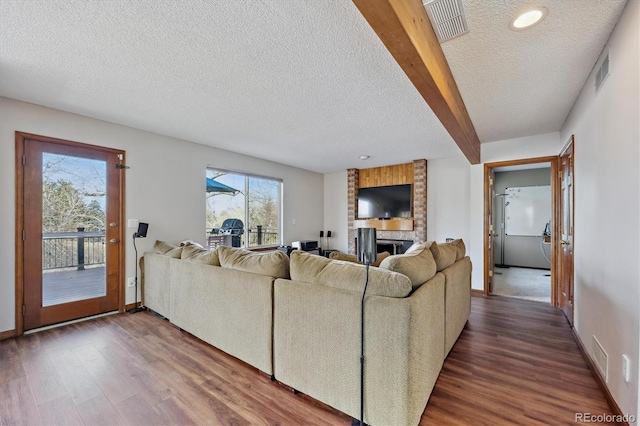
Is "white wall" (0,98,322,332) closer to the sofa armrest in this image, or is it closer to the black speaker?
the black speaker

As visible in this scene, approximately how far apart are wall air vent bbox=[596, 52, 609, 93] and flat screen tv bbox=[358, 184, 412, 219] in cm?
350

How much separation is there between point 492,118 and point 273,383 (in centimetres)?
353

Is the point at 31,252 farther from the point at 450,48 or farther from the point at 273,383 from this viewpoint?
the point at 450,48

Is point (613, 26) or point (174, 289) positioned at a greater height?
point (613, 26)

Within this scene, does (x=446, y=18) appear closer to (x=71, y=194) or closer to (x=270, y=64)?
(x=270, y=64)

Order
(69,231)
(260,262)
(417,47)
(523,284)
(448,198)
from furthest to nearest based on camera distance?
(448,198) → (523,284) → (69,231) → (260,262) → (417,47)

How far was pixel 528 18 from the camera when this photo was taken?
5.16 feet

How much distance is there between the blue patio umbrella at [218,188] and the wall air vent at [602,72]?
4.62 meters

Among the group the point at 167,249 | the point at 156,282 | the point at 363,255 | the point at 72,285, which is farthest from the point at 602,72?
the point at 72,285

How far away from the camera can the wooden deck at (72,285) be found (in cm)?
285

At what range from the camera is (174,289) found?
2742 millimetres

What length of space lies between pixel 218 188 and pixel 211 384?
3.35 meters

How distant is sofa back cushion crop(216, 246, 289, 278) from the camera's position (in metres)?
1.93

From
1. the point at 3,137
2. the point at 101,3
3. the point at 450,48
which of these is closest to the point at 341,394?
the point at 450,48
